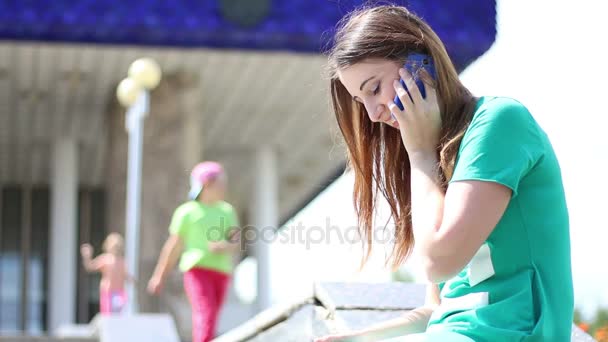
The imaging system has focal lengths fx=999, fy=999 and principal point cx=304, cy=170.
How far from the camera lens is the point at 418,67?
2.06m

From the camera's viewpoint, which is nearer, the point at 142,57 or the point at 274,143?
the point at 142,57

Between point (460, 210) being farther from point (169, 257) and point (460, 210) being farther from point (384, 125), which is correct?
point (169, 257)

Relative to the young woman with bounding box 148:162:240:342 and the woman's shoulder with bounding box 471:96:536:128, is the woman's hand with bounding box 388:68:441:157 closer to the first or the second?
the woman's shoulder with bounding box 471:96:536:128

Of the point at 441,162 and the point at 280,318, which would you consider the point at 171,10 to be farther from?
the point at 441,162

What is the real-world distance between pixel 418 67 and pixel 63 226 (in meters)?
18.7

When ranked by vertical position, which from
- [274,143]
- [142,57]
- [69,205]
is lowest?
[69,205]

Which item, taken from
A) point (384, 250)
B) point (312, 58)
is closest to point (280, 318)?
point (384, 250)

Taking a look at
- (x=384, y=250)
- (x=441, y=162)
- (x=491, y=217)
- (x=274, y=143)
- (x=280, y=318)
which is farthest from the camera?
(x=274, y=143)

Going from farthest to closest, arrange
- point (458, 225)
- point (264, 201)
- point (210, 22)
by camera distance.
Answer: point (264, 201) → point (210, 22) → point (458, 225)

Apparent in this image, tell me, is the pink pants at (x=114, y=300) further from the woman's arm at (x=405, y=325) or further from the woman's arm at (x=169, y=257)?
the woman's arm at (x=405, y=325)

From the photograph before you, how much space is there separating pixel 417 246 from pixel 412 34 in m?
0.48

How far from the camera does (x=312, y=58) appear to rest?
47.0 feet

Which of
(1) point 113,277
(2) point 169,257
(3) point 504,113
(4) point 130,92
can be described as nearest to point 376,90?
(3) point 504,113

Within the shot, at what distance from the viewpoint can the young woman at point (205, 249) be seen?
A: 740 cm
